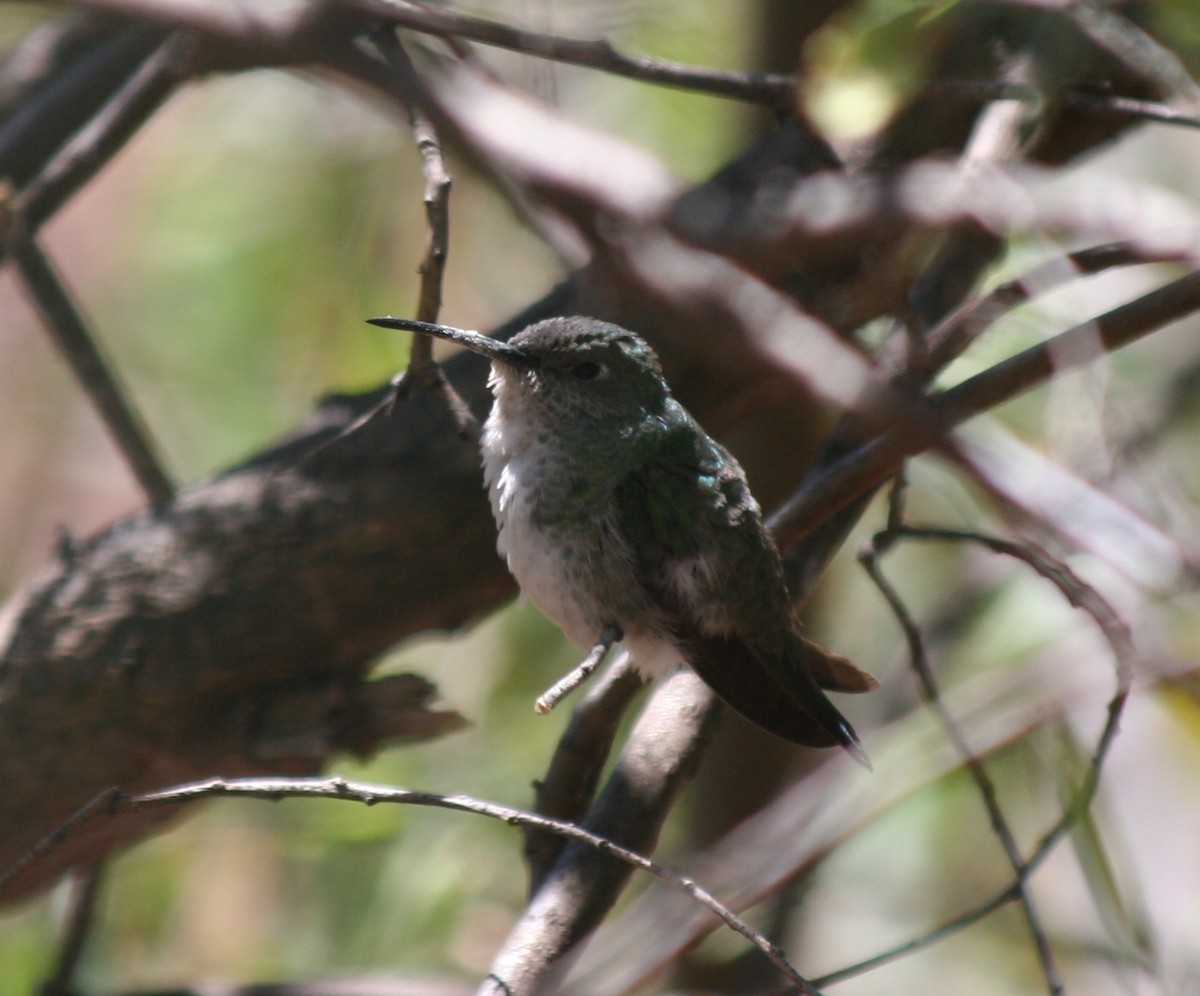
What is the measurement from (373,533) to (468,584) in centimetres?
23

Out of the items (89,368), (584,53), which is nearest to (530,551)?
(584,53)

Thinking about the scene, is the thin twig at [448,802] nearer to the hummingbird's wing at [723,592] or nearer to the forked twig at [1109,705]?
the forked twig at [1109,705]

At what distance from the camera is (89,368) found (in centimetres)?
307

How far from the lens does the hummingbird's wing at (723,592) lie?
226cm

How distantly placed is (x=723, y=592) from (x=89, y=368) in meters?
1.64

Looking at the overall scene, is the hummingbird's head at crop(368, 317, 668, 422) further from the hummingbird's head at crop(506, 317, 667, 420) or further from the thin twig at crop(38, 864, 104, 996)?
the thin twig at crop(38, 864, 104, 996)

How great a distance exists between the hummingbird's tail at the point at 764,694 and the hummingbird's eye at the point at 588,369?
54cm

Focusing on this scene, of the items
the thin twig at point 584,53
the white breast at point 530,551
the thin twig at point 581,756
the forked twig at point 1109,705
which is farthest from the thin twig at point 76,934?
the thin twig at point 584,53

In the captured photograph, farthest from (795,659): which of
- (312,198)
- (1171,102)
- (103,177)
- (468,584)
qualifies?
(103,177)

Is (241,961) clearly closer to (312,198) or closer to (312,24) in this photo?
(312,198)

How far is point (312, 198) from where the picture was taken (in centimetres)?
432

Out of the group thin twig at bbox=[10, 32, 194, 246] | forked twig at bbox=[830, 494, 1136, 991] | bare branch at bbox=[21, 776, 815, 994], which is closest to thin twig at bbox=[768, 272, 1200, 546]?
forked twig at bbox=[830, 494, 1136, 991]

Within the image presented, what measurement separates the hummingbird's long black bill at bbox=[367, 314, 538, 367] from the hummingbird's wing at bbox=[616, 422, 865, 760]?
1.03 ft

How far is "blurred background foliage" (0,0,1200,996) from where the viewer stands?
346 centimetres
